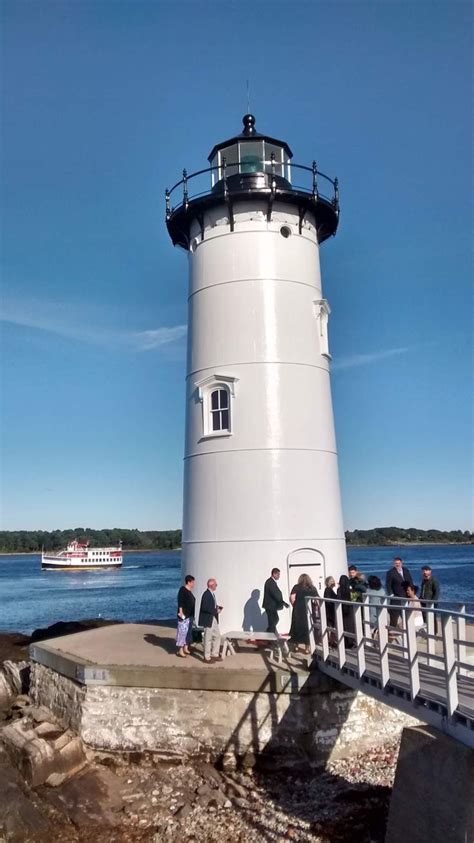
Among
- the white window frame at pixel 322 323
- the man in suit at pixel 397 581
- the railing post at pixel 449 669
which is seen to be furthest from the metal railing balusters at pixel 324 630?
the white window frame at pixel 322 323

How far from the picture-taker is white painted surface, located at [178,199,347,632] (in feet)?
41.5

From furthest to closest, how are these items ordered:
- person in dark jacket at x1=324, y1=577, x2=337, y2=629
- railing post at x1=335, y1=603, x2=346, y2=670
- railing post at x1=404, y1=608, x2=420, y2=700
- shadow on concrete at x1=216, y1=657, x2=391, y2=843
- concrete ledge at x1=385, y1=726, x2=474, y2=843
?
person in dark jacket at x1=324, y1=577, x2=337, y2=629 < shadow on concrete at x1=216, y1=657, x2=391, y2=843 < railing post at x1=335, y1=603, x2=346, y2=670 < railing post at x1=404, y1=608, x2=420, y2=700 < concrete ledge at x1=385, y1=726, x2=474, y2=843

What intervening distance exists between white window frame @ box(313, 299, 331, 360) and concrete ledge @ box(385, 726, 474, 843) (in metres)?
8.04

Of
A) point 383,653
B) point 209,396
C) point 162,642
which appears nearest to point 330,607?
point 383,653

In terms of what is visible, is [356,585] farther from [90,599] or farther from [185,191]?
[90,599]

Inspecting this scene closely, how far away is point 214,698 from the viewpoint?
10109 millimetres

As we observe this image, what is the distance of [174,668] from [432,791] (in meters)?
4.26

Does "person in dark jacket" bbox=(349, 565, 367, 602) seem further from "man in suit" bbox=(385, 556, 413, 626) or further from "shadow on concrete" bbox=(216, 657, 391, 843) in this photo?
"shadow on concrete" bbox=(216, 657, 391, 843)

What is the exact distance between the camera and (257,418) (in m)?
13.1

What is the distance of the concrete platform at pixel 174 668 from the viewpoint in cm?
996

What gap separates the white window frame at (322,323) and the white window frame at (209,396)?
2.05 meters

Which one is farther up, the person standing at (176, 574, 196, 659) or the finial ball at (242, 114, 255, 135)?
the finial ball at (242, 114, 255, 135)

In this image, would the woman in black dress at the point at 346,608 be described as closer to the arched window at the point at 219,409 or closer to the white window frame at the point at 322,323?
the arched window at the point at 219,409

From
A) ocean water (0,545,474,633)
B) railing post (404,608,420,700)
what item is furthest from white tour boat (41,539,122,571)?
railing post (404,608,420,700)
